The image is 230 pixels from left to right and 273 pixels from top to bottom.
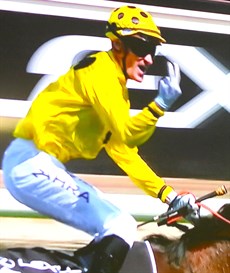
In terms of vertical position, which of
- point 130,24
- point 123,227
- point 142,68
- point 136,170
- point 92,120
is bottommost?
point 123,227

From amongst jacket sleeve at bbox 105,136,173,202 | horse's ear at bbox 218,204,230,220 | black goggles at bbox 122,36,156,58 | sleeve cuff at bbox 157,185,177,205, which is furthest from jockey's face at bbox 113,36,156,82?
horse's ear at bbox 218,204,230,220

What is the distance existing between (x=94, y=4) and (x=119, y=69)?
252mm

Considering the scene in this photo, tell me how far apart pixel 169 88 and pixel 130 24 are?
260 millimetres

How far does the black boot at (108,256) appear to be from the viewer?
2463mm

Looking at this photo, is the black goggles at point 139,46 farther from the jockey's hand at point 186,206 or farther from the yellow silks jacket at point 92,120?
the jockey's hand at point 186,206

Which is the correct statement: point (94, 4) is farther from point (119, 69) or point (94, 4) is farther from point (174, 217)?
point (174, 217)

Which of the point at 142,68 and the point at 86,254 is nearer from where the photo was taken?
the point at 86,254

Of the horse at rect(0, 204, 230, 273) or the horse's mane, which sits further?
the horse's mane

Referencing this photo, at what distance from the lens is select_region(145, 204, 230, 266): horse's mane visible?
2.57 metres

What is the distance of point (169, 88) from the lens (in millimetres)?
2639

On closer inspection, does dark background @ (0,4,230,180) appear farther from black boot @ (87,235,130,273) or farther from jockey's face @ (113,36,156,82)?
black boot @ (87,235,130,273)

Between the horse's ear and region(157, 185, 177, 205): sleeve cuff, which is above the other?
region(157, 185, 177, 205): sleeve cuff

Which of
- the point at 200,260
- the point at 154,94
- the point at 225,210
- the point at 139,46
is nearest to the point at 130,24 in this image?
the point at 139,46

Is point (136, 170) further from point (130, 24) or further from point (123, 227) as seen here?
point (130, 24)
